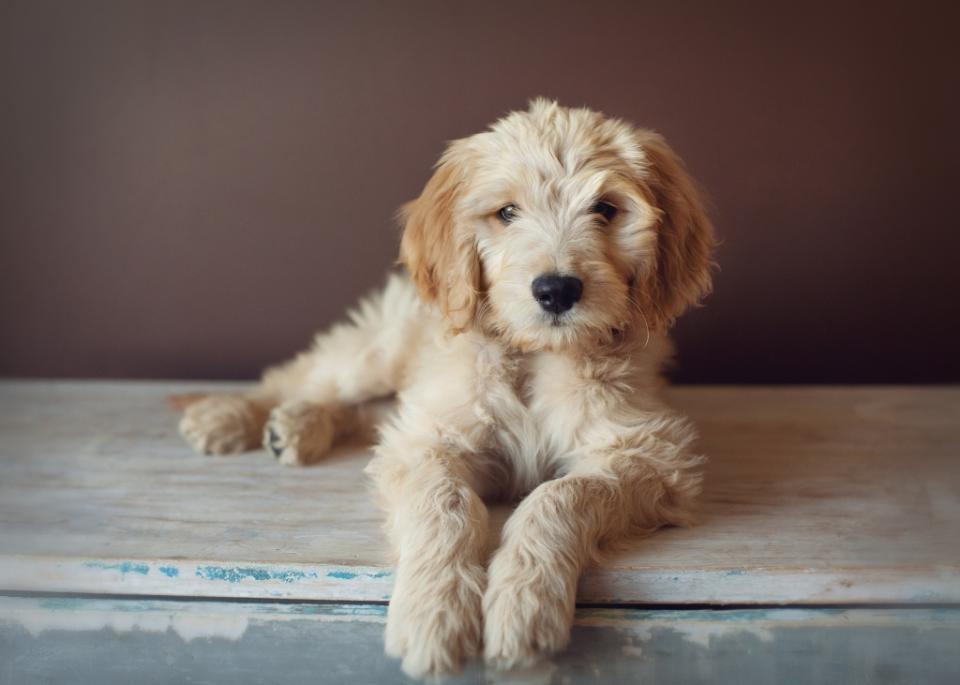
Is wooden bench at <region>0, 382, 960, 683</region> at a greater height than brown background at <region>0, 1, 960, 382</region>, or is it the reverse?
brown background at <region>0, 1, 960, 382</region>

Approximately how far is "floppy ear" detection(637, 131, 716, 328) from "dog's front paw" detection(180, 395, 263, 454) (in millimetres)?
1387

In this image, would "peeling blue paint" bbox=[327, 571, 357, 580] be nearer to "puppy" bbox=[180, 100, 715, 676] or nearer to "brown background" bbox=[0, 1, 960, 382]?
"puppy" bbox=[180, 100, 715, 676]

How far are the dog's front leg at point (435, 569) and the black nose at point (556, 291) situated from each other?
1.53 feet

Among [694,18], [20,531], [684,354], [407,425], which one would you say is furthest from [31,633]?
[694,18]

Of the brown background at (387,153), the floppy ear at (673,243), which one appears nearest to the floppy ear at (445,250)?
the floppy ear at (673,243)

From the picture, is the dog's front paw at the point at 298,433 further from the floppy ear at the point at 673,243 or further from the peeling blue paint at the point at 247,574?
the floppy ear at the point at 673,243

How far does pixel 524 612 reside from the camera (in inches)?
63.7

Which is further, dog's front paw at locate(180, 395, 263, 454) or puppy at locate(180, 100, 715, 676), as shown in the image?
dog's front paw at locate(180, 395, 263, 454)

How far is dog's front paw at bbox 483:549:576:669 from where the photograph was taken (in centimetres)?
160

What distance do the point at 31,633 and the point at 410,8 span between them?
2.34m

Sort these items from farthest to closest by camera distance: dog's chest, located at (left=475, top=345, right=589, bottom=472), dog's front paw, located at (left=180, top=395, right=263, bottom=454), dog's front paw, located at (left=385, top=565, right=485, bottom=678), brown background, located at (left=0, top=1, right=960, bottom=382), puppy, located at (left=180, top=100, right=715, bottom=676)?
brown background, located at (left=0, top=1, right=960, bottom=382) < dog's front paw, located at (left=180, top=395, right=263, bottom=454) < dog's chest, located at (left=475, top=345, right=589, bottom=472) < puppy, located at (left=180, top=100, right=715, bottom=676) < dog's front paw, located at (left=385, top=565, right=485, bottom=678)

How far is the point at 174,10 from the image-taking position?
10.1ft

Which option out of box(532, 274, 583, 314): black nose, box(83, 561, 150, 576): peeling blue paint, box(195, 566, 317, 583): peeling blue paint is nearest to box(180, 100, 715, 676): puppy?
box(532, 274, 583, 314): black nose

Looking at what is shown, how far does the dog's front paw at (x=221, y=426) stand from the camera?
8.73ft
